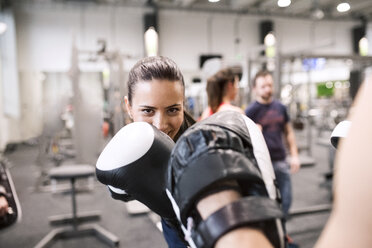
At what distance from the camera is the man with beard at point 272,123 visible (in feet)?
8.59

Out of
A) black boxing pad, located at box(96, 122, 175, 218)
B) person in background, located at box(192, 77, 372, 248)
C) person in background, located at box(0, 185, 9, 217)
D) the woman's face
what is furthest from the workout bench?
person in background, located at box(192, 77, 372, 248)

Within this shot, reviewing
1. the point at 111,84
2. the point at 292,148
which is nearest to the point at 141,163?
the point at 292,148

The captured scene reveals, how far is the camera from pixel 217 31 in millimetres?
10180

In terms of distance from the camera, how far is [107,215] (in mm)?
3553

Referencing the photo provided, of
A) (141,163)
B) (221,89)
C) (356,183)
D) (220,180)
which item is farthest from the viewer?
(221,89)

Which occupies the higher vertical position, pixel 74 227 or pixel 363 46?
pixel 363 46

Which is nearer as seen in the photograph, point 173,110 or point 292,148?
point 173,110

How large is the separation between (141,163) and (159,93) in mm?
295

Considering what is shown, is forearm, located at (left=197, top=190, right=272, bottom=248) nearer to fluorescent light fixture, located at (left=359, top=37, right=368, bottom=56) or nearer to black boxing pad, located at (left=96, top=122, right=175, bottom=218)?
black boxing pad, located at (left=96, top=122, right=175, bottom=218)

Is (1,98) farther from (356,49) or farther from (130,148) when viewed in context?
(356,49)

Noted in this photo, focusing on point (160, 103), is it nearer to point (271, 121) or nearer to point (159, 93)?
point (159, 93)

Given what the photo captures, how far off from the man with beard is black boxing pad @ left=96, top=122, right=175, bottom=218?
7.23 ft

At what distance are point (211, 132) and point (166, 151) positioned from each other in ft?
0.30

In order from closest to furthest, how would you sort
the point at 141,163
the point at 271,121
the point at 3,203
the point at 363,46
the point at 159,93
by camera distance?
the point at 141,163, the point at 159,93, the point at 3,203, the point at 271,121, the point at 363,46
